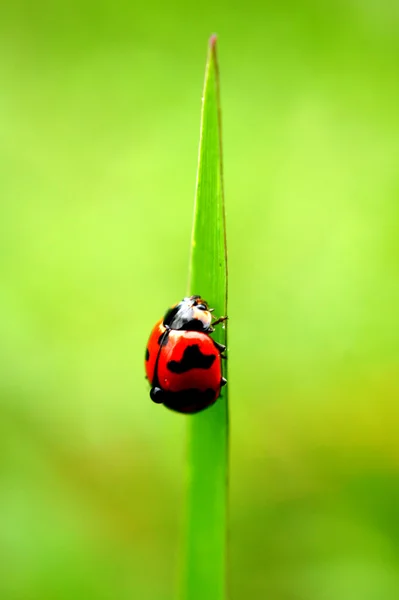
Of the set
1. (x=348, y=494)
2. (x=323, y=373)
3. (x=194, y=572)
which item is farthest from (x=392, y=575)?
(x=194, y=572)

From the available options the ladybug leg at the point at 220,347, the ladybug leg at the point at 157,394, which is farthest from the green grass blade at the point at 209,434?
the ladybug leg at the point at 157,394

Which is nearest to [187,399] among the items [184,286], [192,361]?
[192,361]

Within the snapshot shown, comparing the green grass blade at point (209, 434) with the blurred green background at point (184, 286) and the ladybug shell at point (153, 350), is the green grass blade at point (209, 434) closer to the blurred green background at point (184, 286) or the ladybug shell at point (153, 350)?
the ladybug shell at point (153, 350)

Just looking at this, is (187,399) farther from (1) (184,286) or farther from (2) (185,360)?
(1) (184,286)

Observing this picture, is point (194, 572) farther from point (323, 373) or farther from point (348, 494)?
point (323, 373)

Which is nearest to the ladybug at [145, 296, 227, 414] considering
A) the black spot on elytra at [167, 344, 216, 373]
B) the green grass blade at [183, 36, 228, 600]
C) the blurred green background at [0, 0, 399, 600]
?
the black spot on elytra at [167, 344, 216, 373]

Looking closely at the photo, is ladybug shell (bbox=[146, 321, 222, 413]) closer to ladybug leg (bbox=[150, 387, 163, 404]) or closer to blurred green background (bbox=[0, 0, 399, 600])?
ladybug leg (bbox=[150, 387, 163, 404])
